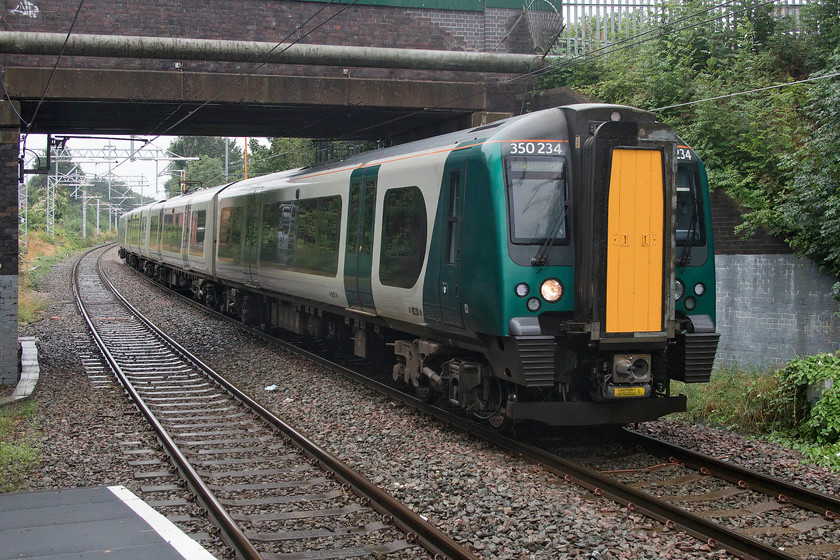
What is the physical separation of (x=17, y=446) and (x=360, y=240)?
4647mm

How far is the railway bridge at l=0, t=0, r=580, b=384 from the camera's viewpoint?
39.4 feet

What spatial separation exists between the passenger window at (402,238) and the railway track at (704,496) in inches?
85.0

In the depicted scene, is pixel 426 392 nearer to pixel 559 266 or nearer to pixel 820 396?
pixel 559 266

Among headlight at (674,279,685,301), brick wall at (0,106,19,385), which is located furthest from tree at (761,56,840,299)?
brick wall at (0,106,19,385)

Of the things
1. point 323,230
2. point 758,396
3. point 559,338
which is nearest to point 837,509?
point 559,338

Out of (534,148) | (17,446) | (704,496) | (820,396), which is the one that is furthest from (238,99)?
(704,496)

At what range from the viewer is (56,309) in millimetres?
22797

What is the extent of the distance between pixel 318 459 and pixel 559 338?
2.48m

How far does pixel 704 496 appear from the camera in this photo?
6.60 m

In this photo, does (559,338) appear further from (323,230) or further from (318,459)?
(323,230)

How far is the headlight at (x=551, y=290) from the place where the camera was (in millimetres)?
7582

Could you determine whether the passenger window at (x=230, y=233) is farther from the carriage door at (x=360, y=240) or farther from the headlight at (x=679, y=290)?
the headlight at (x=679, y=290)

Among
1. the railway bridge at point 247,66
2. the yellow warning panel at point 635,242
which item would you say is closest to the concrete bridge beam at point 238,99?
the railway bridge at point 247,66

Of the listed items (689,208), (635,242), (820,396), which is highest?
(689,208)
